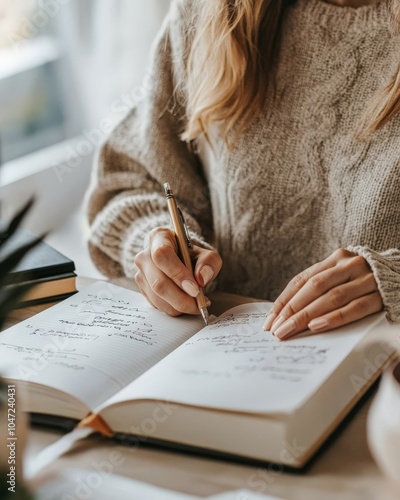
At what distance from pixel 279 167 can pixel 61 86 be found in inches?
53.1

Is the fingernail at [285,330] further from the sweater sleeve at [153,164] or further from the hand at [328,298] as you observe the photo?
the sweater sleeve at [153,164]

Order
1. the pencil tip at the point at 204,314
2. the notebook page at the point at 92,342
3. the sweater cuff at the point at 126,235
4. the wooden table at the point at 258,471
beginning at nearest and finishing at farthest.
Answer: the wooden table at the point at 258,471 < the notebook page at the point at 92,342 < the pencil tip at the point at 204,314 < the sweater cuff at the point at 126,235

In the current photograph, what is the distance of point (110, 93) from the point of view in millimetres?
2266

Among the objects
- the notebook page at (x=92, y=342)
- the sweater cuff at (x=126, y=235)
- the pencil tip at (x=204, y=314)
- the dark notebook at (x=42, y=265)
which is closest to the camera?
the notebook page at (x=92, y=342)

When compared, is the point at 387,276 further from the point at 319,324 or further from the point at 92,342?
the point at 92,342

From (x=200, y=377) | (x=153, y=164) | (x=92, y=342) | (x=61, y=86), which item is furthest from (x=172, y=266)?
(x=61, y=86)

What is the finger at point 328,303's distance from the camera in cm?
78

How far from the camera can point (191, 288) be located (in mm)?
914

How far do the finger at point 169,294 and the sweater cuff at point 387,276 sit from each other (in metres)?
0.21

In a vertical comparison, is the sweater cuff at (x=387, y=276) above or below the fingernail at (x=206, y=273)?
below

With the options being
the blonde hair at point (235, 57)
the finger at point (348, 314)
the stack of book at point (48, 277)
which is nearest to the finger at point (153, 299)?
the stack of book at point (48, 277)

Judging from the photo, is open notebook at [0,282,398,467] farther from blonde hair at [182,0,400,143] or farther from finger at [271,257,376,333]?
blonde hair at [182,0,400,143]

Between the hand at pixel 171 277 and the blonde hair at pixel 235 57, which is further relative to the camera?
the blonde hair at pixel 235 57

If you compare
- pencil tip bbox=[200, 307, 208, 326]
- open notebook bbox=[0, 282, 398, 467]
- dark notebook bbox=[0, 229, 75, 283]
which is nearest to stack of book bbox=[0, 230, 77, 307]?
dark notebook bbox=[0, 229, 75, 283]
